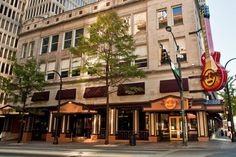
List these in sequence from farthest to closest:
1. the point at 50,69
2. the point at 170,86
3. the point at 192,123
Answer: the point at 50,69, the point at 170,86, the point at 192,123

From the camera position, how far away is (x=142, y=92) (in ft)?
80.9

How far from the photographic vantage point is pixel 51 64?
34.0 meters

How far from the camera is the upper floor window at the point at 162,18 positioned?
26.6 metres

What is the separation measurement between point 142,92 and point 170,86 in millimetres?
3334

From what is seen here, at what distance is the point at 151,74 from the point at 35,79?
1490cm

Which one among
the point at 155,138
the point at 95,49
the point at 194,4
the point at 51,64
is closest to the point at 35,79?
the point at 51,64

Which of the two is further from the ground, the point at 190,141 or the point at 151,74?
the point at 151,74

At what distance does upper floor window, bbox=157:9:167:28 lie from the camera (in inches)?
1046

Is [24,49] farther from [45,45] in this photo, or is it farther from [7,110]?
[7,110]

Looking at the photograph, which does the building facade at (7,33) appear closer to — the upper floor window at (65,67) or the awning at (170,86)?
the upper floor window at (65,67)

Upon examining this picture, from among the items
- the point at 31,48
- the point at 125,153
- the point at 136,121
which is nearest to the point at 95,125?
the point at 136,121

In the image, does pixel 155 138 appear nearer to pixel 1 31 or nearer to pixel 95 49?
pixel 95 49

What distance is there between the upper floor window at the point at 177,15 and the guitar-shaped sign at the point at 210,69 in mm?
2855

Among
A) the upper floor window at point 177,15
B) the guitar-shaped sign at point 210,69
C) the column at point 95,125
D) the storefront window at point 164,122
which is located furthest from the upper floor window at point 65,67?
the guitar-shaped sign at point 210,69
